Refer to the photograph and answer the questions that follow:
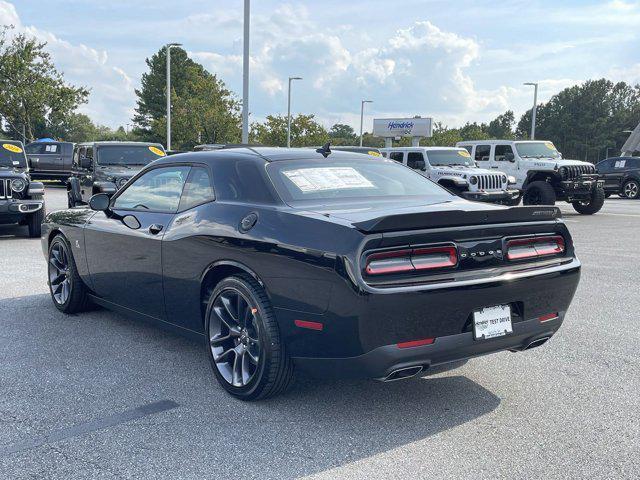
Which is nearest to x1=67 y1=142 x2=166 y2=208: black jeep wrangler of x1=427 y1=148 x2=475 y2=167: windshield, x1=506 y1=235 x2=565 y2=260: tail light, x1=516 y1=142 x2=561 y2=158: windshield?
x1=427 y1=148 x2=475 y2=167: windshield

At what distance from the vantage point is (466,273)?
11.2ft

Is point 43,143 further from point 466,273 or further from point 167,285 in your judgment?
point 466,273

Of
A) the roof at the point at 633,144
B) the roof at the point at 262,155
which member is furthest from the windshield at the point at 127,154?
the roof at the point at 633,144

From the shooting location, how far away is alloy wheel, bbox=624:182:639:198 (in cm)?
2595

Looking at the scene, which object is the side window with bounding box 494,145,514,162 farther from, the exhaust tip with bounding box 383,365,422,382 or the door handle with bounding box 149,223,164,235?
the exhaust tip with bounding box 383,365,422,382

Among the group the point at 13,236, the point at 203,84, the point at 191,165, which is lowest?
the point at 13,236

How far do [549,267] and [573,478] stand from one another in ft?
4.33

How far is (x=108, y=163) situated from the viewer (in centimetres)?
1478

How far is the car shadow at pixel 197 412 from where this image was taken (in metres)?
3.12

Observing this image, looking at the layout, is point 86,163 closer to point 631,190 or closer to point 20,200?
point 20,200

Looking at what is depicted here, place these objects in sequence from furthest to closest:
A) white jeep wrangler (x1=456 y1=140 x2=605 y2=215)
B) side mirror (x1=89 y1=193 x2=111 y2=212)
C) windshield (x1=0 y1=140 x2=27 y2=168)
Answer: white jeep wrangler (x1=456 y1=140 x2=605 y2=215)
windshield (x1=0 y1=140 x2=27 y2=168)
side mirror (x1=89 y1=193 x2=111 y2=212)

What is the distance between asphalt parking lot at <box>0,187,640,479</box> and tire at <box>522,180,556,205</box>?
38.0 feet

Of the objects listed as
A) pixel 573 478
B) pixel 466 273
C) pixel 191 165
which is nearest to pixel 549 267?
pixel 466 273

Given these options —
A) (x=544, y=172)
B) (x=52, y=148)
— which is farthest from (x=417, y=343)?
(x=52, y=148)
